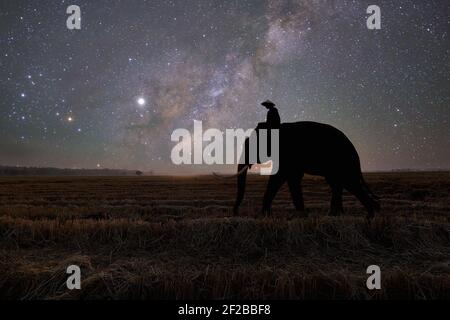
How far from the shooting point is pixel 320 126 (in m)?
7.41

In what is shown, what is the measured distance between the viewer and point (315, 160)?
7.13 metres

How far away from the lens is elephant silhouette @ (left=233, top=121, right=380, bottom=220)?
6953 mm

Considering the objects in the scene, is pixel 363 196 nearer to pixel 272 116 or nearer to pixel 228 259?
pixel 272 116

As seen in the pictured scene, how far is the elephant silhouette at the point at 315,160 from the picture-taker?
695cm

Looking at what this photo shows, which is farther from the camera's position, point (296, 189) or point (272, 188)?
point (296, 189)

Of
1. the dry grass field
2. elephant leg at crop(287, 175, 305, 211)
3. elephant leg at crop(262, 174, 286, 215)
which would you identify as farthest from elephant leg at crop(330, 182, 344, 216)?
the dry grass field

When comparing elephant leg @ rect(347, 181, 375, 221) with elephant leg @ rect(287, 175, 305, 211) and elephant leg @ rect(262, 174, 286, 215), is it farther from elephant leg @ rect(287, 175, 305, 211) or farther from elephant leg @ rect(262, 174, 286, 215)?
elephant leg @ rect(262, 174, 286, 215)

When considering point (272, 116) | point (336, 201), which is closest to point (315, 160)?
point (336, 201)

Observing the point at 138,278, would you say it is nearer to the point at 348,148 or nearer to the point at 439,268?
the point at 439,268

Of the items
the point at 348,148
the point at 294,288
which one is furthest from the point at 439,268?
the point at 348,148

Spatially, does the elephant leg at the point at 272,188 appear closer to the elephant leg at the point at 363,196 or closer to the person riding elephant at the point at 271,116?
the person riding elephant at the point at 271,116

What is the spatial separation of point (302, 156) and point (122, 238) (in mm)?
4962

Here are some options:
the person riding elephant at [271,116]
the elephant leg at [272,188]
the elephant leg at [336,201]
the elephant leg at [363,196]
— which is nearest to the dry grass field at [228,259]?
the elephant leg at [363,196]

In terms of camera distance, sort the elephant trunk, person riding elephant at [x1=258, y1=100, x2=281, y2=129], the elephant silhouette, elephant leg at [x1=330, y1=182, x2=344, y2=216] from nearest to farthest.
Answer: the elephant silhouette < person riding elephant at [x1=258, y1=100, x2=281, y2=129] < elephant leg at [x1=330, y1=182, x2=344, y2=216] < the elephant trunk
